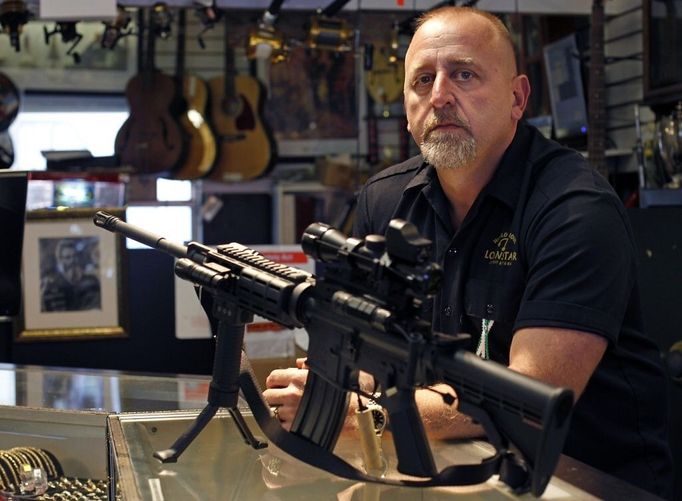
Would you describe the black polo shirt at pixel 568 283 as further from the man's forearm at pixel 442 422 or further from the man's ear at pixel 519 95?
the man's forearm at pixel 442 422

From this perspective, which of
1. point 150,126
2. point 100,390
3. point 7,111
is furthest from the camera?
point 150,126

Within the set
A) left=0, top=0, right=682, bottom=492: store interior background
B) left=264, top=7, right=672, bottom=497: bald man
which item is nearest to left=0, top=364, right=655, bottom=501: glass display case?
left=264, top=7, right=672, bottom=497: bald man

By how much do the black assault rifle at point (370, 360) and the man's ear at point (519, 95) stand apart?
863 millimetres

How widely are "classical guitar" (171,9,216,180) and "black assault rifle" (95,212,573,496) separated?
5574 millimetres

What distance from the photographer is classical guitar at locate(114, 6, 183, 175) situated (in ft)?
22.4

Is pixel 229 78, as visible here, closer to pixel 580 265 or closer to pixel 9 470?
pixel 9 470

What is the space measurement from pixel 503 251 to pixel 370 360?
29.0 inches

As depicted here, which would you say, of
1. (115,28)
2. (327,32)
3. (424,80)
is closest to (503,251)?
(424,80)

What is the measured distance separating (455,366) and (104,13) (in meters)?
2.85

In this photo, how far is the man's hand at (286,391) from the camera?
148cm

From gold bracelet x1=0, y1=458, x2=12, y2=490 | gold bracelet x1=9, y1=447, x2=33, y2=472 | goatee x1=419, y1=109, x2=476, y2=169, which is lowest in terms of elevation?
gold bracelet x1=0, y1=458, x2=12, y2=490

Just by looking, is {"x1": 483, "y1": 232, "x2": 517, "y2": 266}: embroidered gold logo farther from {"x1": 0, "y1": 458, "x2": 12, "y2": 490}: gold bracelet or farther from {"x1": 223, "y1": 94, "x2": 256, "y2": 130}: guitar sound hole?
{"x1": 223, "y1": 94, "x2": 256, "y2": 130}: guitar sound hole

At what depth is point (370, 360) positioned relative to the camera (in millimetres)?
1120

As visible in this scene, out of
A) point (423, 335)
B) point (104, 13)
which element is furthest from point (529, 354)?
point (104, 13)
